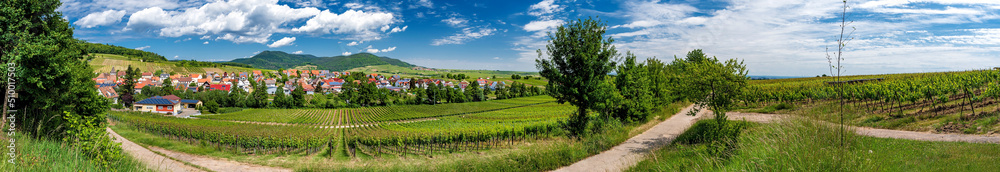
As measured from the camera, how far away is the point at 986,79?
19.7 metres

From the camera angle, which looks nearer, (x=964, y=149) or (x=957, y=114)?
(x=964, y=149)

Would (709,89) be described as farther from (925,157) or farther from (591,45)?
(925,157)

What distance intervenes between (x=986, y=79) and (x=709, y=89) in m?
23.0

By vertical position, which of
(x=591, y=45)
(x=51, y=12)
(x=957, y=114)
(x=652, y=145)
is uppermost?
(x=51, y=12)

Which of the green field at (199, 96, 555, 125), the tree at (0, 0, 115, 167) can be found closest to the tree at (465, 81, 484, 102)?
the green field at (199, 96, 555, 125)

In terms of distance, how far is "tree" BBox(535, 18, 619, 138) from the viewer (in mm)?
13370

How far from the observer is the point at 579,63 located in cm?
1350

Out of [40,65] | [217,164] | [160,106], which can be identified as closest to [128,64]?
[160,106]

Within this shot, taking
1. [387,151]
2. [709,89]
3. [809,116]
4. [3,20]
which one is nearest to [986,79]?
[709,89]

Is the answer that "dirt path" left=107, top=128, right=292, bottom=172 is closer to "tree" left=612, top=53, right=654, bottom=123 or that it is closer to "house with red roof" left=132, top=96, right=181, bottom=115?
"tree" left=612, top=53, right=654, bottom=123

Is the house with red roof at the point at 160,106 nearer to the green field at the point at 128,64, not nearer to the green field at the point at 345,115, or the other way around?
the green field at the point at 345,115

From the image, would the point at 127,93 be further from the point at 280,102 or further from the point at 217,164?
the point at 217,164

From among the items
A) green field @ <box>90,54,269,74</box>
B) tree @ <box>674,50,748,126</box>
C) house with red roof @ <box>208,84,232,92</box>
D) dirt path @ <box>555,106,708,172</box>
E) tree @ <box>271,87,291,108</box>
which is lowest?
tree @ <box>271,87,291,108</box>

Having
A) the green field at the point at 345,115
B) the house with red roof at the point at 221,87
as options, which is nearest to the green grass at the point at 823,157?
the green field at the point at 345,115
